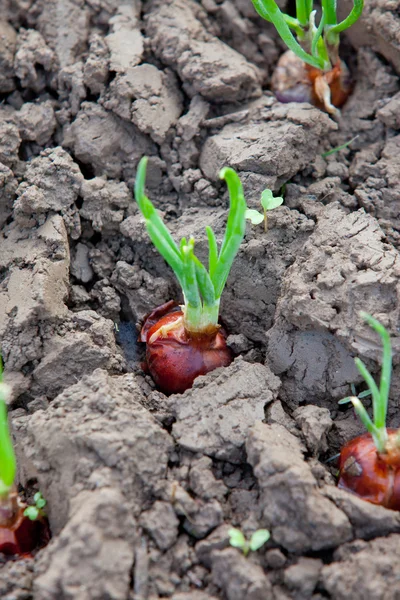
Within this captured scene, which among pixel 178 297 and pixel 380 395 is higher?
pixel 380 395

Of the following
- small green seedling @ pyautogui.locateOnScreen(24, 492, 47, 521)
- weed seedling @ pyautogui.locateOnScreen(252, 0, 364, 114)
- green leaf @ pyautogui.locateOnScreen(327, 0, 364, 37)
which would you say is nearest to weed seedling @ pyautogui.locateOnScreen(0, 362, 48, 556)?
small green seedling @ pyautogui.locateOnScreen(24, 492, 47, 521)

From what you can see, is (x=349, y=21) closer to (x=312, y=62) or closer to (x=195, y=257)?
(x=312, y=62)

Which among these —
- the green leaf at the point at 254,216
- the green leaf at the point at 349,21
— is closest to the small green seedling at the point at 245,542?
the green leaf at the point at 254,216

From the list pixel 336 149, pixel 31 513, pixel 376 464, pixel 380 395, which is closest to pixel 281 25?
pixel 336 149

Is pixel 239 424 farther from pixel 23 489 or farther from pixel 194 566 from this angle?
pixel 23 489

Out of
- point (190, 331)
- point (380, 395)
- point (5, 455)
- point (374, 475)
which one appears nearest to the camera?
point (5, 455)

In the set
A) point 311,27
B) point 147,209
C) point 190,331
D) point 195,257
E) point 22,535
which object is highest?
point 311,27

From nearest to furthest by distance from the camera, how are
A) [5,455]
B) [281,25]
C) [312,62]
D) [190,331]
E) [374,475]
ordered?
[5,455], [374,475], [190,331], [281,25], [312,62]

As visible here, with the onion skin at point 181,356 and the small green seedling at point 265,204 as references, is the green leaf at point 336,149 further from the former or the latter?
the onion skin at point 181,356

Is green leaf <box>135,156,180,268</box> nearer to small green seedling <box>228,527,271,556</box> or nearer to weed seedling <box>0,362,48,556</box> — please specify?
weed seedling <box>0,362,48,556</box>
